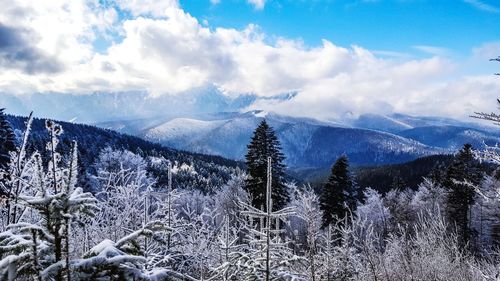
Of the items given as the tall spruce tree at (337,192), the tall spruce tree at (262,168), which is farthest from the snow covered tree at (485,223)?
the tall spruce tree at (262,168)

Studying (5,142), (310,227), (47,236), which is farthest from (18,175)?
(5,142)

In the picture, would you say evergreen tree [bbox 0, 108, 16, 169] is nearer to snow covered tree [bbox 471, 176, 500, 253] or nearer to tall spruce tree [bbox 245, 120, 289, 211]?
tall spruce tree [bbox 245, 120, 289, 211]

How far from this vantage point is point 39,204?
342cm

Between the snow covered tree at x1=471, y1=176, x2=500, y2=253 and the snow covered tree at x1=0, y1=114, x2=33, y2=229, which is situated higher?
the snow covered tree at x1=0, y1=114, x2=33, y2=229

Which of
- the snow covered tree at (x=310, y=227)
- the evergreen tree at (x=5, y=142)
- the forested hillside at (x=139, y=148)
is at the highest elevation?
the evergreen tree at (x=5, y=142)

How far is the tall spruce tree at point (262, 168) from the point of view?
29344 millimetres

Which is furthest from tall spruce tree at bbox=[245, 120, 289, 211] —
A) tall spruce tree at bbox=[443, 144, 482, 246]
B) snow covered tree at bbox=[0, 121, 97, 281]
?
snow covered tree at bbox=[0, 121, 97, 281]

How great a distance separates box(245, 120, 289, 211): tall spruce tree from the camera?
29344 millimetres

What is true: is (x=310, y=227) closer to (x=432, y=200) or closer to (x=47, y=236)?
(x=47, y=236)

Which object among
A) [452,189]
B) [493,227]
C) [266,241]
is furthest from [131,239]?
[493,227]

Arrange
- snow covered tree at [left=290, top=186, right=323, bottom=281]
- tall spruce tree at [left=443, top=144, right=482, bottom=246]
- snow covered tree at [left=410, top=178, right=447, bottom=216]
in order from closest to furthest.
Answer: snow covered tree at [left=290, top=186, right=323, bottom=281]
tall spruce tree at [left=443, top=144, right=482, bottom=246]
snow covered tree at [left=410, top=178, right=447, bottom=216]

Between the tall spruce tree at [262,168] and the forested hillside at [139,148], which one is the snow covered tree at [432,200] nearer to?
the tall spruce tree at [262,168]

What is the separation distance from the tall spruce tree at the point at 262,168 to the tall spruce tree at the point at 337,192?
4.40 metres

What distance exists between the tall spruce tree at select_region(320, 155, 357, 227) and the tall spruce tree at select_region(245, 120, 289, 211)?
4398mm
